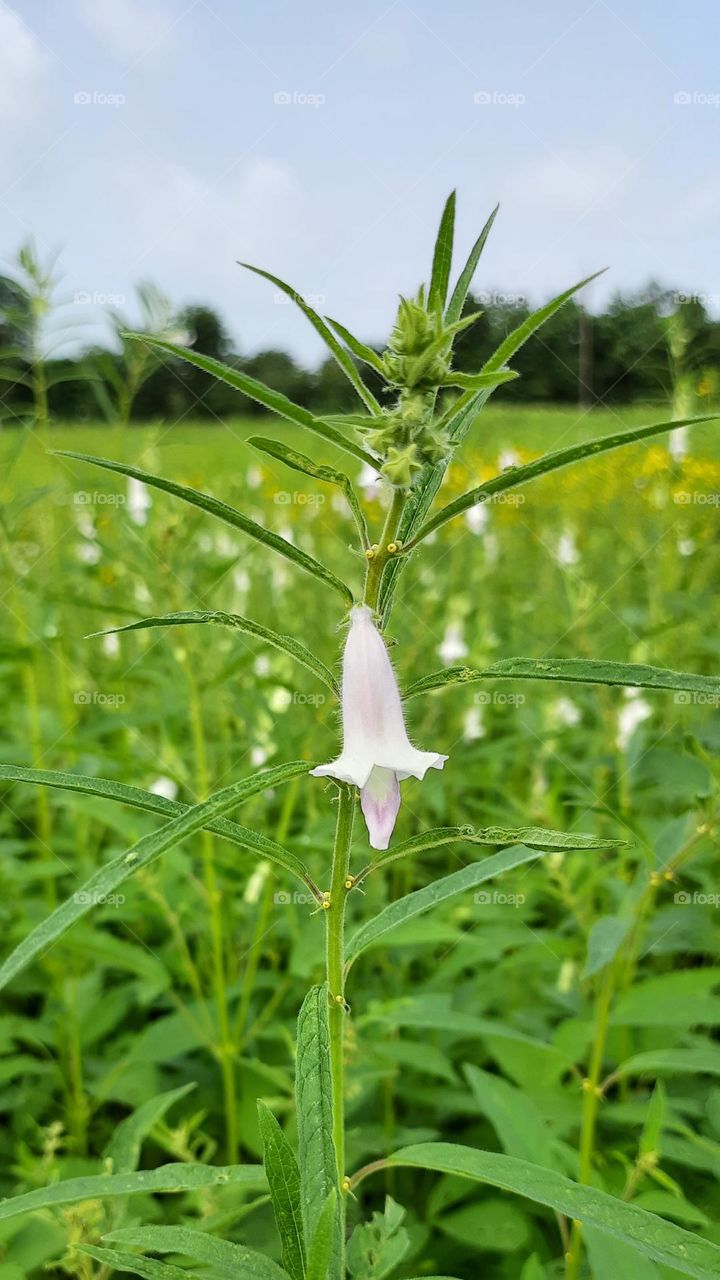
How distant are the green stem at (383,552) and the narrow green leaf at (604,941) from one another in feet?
3.02

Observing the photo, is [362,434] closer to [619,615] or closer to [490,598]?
[619,615]

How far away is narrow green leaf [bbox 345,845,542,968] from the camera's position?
3.65 feet

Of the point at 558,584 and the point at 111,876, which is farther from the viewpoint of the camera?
the point at 558,584

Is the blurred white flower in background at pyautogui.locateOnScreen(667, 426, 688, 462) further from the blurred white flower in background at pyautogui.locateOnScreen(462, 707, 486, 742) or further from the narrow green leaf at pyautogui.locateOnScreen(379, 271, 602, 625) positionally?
the narrow green leaf at pyautogui.locateOnScreen(379, 271, 602, 625)

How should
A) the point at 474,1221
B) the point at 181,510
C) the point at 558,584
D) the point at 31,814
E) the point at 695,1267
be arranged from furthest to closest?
the point at 558,584 → the point at 31,814 → the point at 181,510 → the point at 474,1221 → the point at 695,1267

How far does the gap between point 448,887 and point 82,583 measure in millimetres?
3011

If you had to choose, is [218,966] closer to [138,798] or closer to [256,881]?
[256,881]

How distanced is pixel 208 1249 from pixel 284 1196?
118 mm

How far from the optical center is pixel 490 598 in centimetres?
526

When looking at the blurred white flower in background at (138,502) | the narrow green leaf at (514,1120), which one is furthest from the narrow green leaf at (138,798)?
the blurred white flower in background at (138,502)

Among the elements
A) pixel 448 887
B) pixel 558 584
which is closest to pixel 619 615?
pixel 558 584

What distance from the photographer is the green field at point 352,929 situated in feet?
6.26

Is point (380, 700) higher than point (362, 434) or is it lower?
lower

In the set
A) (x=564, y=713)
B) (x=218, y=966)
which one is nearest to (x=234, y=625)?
(x=218, y=966)
